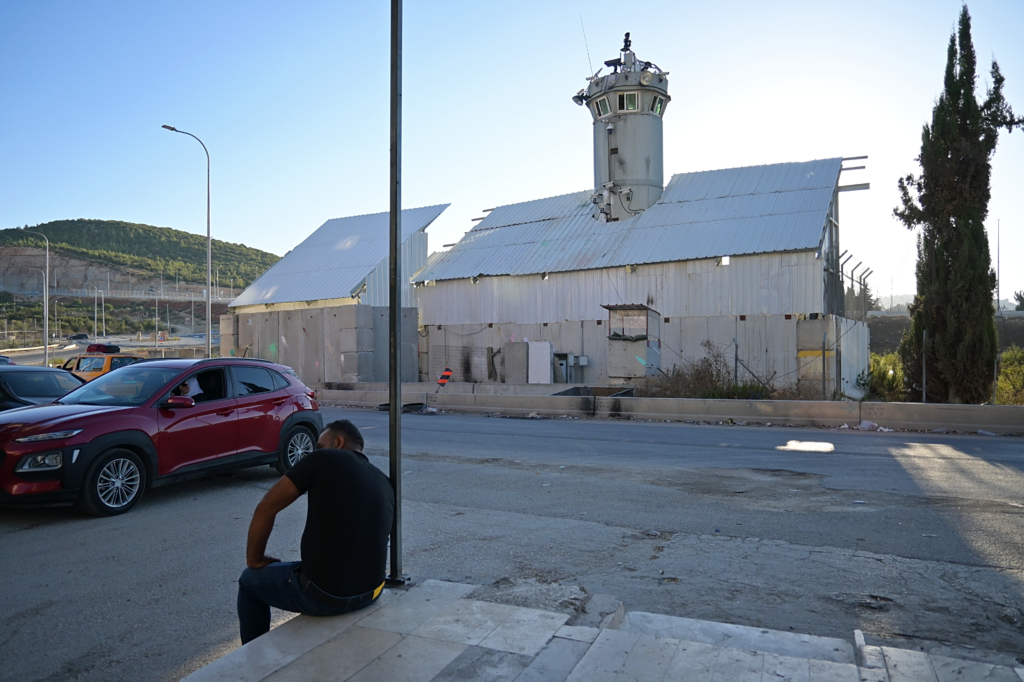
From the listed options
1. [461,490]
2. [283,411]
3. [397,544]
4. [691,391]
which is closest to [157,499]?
[283,411]

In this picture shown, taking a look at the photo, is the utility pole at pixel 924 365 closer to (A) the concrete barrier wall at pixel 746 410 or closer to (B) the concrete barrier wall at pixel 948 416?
(B) the concrete barrier wall at pixel 948 416

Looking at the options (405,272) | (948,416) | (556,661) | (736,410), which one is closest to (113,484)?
(556,661)

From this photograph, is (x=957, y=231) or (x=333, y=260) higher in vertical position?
(x=333, y=260)

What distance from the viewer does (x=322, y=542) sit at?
4.01 meters

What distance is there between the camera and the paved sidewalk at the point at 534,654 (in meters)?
3.50

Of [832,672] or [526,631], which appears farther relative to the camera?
[526,631]

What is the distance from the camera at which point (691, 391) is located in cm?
2058

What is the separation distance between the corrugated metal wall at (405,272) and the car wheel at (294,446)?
25.1 meters

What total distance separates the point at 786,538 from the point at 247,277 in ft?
462

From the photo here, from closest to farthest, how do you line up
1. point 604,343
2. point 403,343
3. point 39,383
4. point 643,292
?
point 39,383
point 604,343
point 643,292
point 403,343

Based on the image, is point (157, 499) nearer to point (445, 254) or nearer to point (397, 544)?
point (397, 544)

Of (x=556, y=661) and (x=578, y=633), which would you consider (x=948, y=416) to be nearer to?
(x=578, y=633)

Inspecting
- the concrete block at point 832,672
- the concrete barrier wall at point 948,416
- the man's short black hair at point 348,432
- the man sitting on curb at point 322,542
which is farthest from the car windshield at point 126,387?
the concrete barrier wall at point 948,416

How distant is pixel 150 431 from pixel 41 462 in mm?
1066
